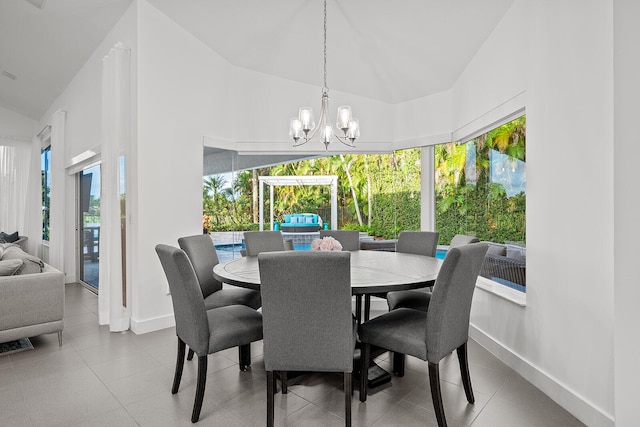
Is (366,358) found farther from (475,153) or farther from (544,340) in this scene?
(475,153)

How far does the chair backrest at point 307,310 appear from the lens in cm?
167

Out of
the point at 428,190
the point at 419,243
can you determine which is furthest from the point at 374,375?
the point at 428,190

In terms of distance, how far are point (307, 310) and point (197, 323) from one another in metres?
0.66

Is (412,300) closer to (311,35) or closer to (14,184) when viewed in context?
(311,35)

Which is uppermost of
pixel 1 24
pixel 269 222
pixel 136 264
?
pixel 1 24

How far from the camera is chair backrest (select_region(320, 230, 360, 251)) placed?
12.3 feet

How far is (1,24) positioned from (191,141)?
8.71 feet

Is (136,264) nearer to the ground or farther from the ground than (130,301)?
farther from the ground

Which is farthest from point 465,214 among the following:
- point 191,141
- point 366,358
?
point 191,141

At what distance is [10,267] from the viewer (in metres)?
2.96

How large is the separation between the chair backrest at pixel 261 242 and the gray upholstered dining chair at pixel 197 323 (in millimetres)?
1260

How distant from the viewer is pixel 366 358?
83.7 inches

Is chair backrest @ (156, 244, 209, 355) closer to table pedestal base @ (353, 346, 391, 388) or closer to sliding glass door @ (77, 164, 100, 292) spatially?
table pedestal base @ (353, 346, 391, 388)

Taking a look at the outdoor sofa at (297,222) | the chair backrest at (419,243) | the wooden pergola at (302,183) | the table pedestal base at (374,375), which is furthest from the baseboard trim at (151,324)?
the chair backrest at (419,243)
